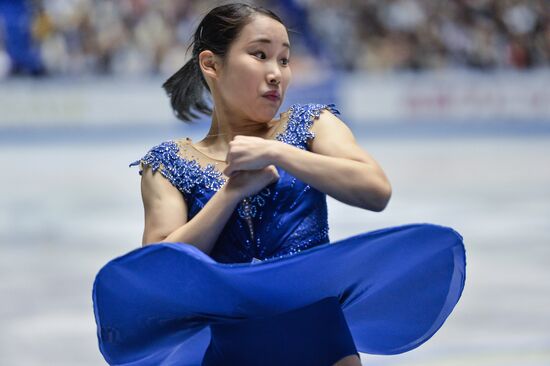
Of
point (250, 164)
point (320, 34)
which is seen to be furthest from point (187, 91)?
point (320, 34)

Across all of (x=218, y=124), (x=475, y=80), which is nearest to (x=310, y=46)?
(x=475, y=80)

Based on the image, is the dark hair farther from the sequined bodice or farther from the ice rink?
the ice rink

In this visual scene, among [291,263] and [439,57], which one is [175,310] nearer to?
[291,263]

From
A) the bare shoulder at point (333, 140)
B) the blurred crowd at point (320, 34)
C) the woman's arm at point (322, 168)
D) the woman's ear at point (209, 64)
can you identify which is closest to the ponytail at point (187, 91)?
the woman's ear at point (209, 64)

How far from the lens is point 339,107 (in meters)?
15.0

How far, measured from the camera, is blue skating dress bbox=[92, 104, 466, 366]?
1705 mm

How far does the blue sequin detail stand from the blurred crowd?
42.0 feet

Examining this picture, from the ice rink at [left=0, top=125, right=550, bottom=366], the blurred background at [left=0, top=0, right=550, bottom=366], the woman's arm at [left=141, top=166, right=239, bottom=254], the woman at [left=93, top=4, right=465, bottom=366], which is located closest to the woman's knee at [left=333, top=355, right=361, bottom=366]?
the woman at [left=93, top=4, right=465, bottom=366]

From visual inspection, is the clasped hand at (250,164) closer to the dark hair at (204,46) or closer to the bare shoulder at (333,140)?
the bare shoulder at (333,140)

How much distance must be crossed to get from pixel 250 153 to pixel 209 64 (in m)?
0.36

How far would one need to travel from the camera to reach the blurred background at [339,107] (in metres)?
6.83

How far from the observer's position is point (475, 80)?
15.4 meters

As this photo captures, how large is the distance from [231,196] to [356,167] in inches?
9.5

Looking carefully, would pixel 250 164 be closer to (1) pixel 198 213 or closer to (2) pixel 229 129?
(1) pixel 198 213
